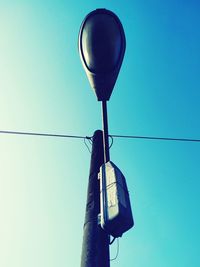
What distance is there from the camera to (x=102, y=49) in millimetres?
2652

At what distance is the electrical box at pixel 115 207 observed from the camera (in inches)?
76.6

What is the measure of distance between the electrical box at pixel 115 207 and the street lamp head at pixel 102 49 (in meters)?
0.85

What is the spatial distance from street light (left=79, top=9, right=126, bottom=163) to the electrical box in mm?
396

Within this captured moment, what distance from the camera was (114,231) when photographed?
2035 millimetres

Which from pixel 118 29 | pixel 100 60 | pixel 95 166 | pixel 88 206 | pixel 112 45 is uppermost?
pixel 118 29

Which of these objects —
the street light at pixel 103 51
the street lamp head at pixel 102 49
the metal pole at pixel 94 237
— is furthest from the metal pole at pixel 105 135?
the metal pole at pixel 94 237

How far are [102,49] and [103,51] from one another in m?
0.02

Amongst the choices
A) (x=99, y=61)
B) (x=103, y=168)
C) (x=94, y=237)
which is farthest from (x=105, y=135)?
(x=94, y=237)

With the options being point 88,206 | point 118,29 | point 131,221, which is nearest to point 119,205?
point 131,221

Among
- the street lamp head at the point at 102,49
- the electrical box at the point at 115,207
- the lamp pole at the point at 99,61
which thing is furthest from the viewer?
the street lamp head at the point at 102,49

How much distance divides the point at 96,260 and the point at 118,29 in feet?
6.72

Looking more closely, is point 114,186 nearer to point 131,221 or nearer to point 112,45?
point 131,221

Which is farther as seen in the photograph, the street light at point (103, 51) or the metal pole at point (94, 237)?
the street light at point (103, 51)

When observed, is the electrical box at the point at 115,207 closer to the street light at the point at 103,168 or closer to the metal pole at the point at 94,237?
the street light at the point at 103,168
